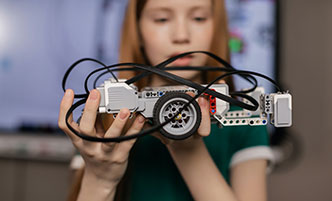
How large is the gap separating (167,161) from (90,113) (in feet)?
0.99

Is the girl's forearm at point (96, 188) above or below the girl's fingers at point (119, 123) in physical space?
below

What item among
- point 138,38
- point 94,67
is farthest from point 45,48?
point 138,38

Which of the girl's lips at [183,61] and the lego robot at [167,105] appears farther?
the girl's lips at [183,61]

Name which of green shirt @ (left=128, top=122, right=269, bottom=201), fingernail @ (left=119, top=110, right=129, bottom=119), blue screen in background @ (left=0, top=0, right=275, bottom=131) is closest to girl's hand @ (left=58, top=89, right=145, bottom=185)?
fingernail @ (left=119, top=110, right=129, bottom=119)

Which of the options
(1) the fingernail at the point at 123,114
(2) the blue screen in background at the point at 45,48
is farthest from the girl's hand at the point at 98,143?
(2) the blue screen in background at the point at 45,48

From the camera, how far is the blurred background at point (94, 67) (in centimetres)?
106

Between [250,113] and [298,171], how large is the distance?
2.79 feet

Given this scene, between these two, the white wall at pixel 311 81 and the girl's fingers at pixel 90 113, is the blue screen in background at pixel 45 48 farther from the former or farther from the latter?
the girl's fingers at pixel 90 113

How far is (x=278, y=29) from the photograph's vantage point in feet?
3.40

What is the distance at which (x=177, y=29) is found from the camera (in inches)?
21.0

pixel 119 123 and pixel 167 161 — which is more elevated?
pixel 119 123

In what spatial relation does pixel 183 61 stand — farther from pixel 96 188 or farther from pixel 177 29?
pixel 96 188

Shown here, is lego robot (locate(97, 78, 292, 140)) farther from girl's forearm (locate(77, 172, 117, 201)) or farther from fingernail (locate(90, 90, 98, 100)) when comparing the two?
girl's forearm (locate(77, 172, 117, 201))

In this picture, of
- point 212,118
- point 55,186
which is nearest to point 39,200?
point 55,186
